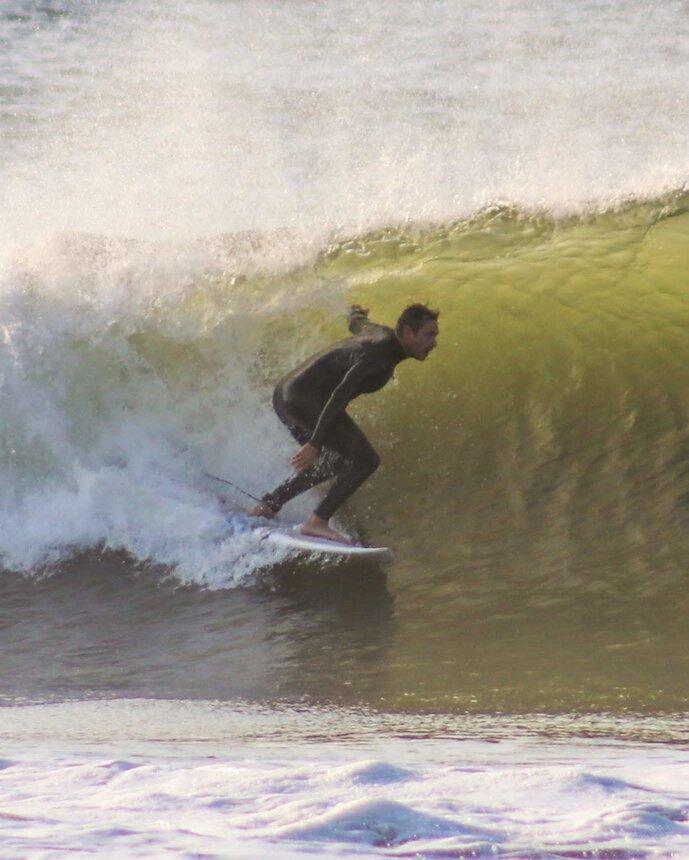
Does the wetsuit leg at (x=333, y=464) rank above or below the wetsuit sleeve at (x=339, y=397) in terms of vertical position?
below

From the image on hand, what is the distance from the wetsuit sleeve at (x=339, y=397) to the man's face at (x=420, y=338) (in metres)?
0.21

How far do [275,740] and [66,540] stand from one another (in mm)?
3026

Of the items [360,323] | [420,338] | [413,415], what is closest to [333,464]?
[360,323]

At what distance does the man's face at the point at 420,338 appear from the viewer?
5.91m

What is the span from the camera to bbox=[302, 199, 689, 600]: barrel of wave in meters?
6.36

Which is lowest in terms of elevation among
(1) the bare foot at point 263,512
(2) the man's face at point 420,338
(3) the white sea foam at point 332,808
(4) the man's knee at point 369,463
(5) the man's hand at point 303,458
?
(1) the bare foot at point 263,512

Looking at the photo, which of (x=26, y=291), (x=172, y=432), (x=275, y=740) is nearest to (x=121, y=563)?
(x=172, y=432)

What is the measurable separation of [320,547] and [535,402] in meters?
1.78

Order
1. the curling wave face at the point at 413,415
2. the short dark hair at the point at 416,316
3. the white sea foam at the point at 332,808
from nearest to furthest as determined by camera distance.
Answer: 1. the white sea foam at the point at 332,808
2. the curling wave face at the point at 413,415
3. the short dark hair at the point at 416,316

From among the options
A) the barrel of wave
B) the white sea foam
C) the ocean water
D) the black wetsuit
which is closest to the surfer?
the black wetsuit

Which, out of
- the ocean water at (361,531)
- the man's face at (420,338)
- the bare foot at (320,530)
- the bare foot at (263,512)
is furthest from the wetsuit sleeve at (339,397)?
the ocean water at (361,531)

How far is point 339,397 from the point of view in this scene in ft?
19.7

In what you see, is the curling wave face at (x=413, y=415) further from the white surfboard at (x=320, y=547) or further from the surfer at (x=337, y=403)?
the surfer at (x=337, y=403)

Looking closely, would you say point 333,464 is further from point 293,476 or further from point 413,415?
point 413,415
